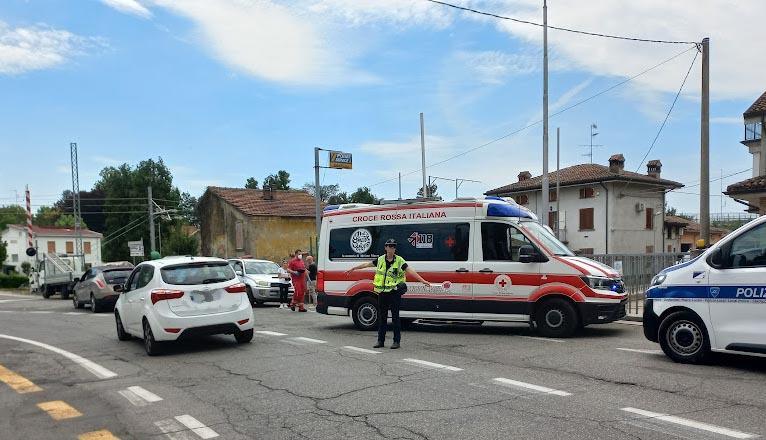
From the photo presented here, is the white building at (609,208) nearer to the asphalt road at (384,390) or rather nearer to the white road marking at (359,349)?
the white road marking at (359,349)

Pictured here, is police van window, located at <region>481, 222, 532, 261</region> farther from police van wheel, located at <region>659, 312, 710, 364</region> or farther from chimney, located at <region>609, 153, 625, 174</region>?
chimney, located at <region>609, 153, 625, 174</region>

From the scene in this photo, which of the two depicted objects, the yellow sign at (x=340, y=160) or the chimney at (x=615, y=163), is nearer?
the yellow sign at (x=340, y=160)

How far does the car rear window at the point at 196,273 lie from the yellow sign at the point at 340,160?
13014 mm

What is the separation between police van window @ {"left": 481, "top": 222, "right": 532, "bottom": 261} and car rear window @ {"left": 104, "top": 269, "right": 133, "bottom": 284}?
44.2 ft

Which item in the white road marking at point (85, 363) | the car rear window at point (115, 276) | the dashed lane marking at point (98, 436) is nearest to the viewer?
the dashed lane marking at point (98, 436)

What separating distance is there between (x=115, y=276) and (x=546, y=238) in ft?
49.6

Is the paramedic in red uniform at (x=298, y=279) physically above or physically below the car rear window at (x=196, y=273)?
below

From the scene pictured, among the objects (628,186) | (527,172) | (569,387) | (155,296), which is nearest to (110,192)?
(527,172)

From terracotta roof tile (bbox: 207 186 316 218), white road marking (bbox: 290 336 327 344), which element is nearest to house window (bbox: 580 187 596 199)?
terracotta roof tile (bbox: 207 186 316 218)

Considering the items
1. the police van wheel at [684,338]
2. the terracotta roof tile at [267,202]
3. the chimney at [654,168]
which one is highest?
the chimney at [654,168]

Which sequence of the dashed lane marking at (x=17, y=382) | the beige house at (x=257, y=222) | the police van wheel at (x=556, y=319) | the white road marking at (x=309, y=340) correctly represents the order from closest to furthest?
the dashed lane marking at (x=17, y=382) → the police van wheel at (x=556, y=319) → the white road marking at (x=309, y=340) → the beige house at (x=257, y=222)

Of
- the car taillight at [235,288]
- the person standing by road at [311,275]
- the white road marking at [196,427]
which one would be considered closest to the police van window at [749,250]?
the white road marking at [196,427]

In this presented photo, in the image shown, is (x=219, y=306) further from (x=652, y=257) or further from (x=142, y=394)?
(x=652, y=257)

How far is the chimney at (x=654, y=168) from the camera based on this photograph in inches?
1970
